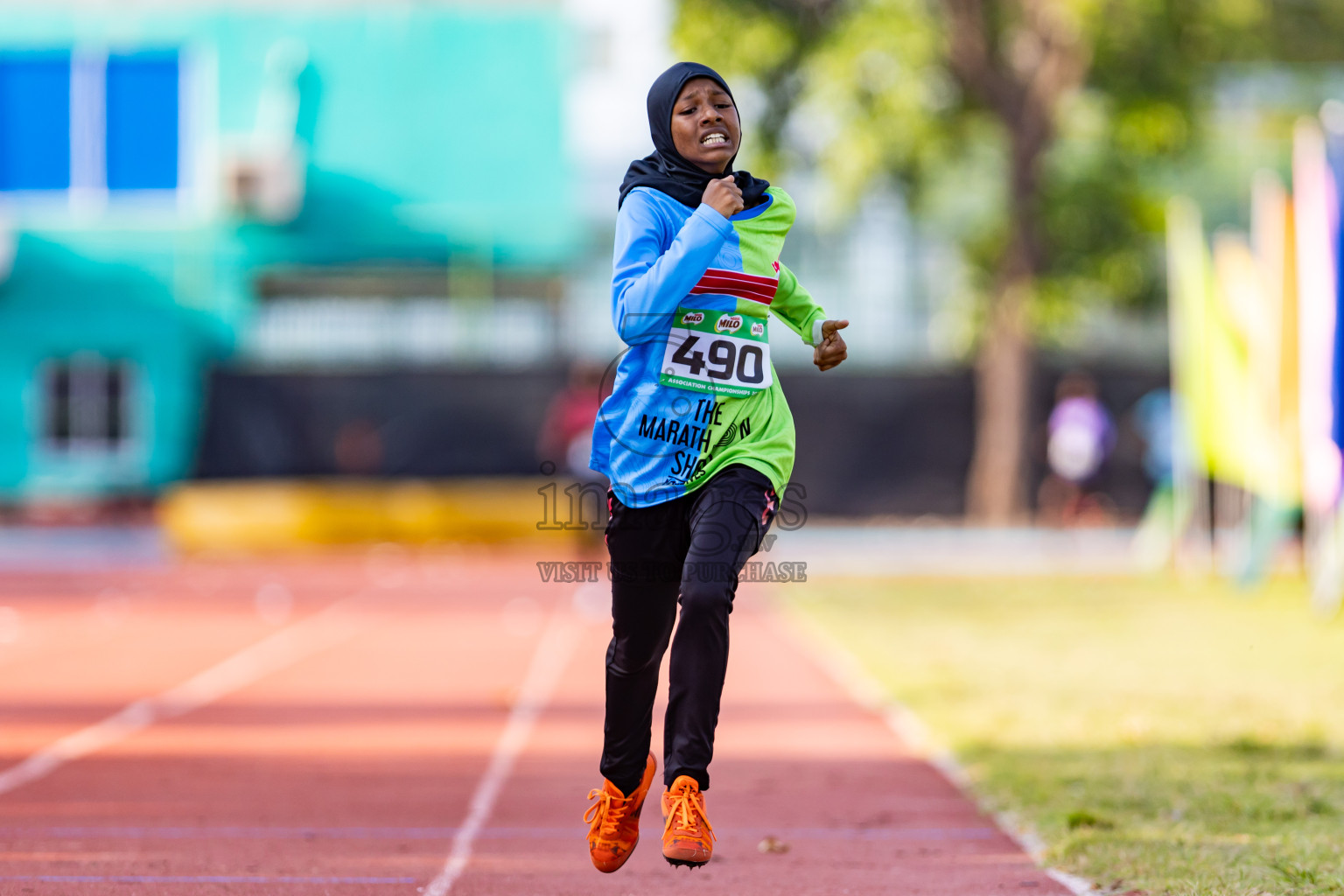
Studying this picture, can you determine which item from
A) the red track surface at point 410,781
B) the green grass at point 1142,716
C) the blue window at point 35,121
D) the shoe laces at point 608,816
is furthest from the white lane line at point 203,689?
the blue window at point 35,121

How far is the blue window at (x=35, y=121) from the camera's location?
2808 centimetres

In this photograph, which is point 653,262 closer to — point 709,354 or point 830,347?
point 709,354

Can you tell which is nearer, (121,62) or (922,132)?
(922,132)

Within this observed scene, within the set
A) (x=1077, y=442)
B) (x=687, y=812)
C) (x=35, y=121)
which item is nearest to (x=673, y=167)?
(x=687, y=812)

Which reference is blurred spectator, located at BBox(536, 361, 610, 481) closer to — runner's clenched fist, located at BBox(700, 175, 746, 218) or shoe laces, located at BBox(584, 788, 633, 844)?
shoe laces, located at BBox(584, 788, 633, 844)

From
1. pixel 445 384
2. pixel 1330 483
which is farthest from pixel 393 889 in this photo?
pixel 445 384

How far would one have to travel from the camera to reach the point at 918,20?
2048 cm

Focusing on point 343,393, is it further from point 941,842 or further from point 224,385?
point 941,842

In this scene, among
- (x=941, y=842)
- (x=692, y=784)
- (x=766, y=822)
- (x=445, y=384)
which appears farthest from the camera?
(x=445, y=384)

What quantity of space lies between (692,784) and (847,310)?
22753 millimetres

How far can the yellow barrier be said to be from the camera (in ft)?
69.4

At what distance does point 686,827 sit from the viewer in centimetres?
431

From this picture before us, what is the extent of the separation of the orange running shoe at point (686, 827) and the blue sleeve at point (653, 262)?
1158 mm

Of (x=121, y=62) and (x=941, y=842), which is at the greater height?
(x=121, y=62)
